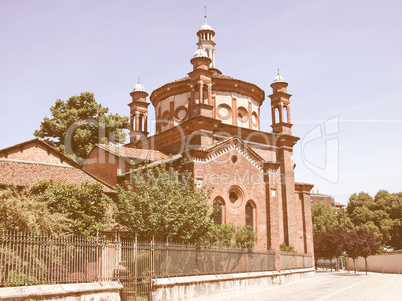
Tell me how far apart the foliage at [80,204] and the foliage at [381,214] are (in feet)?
133

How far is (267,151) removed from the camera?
29.5 m

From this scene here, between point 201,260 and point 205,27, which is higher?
point 205,27

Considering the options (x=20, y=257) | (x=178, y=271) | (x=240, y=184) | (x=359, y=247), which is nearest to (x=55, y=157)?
(x=240, y=184)

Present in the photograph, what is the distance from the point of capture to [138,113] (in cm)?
3359

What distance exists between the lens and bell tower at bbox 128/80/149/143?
3303 cm

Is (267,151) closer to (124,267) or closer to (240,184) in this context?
(240,184)

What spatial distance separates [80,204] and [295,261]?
588 inches

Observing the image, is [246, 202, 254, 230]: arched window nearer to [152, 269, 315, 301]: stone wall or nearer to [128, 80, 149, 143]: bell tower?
[152, 269, 315, 301]: stone wall

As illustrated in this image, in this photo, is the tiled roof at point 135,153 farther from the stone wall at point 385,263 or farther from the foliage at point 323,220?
the foliage at point 323,220

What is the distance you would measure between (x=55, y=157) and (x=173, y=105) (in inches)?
379

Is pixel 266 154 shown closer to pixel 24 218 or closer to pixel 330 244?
pixel 330 244

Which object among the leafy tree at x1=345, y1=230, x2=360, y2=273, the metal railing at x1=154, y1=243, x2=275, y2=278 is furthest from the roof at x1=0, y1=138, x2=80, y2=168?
the leafy tree at x1=345, y1=230, x2=360, y2=273

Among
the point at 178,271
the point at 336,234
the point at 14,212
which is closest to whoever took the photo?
the point at 14,212

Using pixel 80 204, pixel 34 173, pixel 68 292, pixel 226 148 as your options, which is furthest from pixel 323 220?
pixel 68 292
